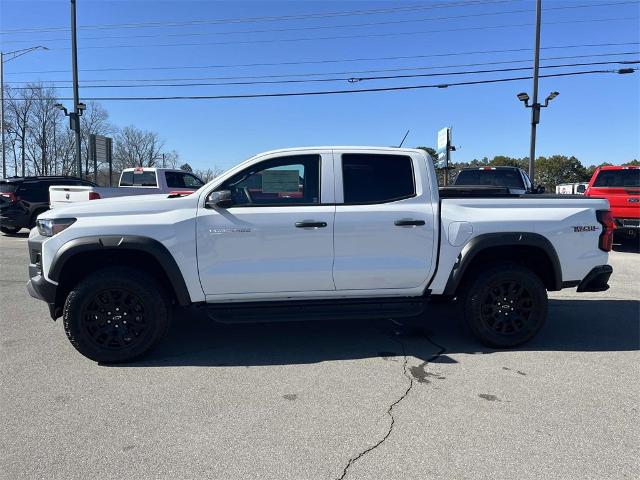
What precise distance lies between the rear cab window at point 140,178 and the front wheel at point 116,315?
1109 centimetres

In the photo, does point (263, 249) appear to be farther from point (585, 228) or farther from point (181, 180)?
point (181, 180)

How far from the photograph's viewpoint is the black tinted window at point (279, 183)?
15.1 ft

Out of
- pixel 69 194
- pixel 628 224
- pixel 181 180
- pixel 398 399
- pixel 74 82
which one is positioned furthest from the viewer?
pixel 74 82

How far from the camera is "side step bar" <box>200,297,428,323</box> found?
14.8 feet

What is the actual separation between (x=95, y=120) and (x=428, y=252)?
62.7 meters

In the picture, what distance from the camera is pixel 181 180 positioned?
50.8 feet

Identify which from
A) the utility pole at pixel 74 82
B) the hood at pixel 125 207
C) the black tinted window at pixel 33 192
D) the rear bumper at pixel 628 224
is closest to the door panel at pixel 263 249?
the hood at pixel 125 207

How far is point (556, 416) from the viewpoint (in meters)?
3.48

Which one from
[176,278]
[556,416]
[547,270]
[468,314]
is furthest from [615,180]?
[176,278]

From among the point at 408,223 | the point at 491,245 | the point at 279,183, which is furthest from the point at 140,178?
the point at 491,245

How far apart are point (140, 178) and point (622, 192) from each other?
13433 millimetres

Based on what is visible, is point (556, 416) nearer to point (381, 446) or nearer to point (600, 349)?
point (381, 446)

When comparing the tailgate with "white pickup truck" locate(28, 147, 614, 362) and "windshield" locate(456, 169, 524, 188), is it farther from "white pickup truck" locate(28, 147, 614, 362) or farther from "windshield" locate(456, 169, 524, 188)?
"windshield" locate(456, 169, 524, 188)

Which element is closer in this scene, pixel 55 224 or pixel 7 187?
pixel 55 224
